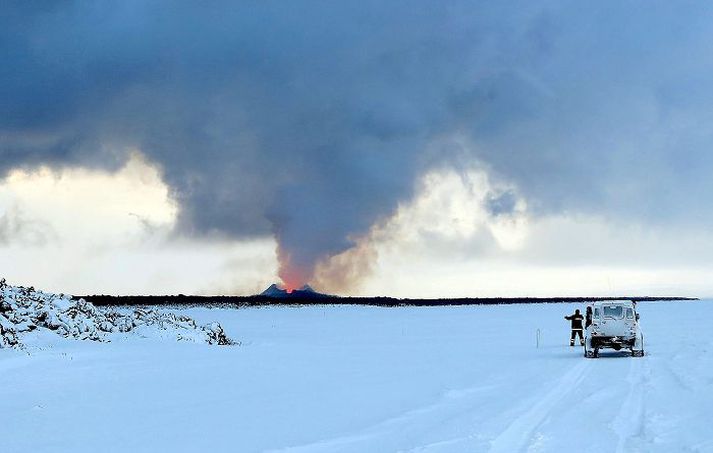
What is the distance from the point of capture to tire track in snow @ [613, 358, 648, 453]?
431 inches

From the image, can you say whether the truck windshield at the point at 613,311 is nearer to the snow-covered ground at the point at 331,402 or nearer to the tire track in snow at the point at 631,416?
the snow-covered ground at the point at 331,402

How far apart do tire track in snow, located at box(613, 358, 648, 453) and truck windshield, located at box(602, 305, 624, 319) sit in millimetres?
10492

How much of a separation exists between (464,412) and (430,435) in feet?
8.88

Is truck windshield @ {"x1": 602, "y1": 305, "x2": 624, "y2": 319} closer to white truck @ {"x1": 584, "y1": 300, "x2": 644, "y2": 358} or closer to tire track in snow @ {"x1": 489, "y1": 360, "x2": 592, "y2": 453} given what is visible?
white truck @ {"x1": 584, "y1": 300, "x2": 644, "y2": 358}

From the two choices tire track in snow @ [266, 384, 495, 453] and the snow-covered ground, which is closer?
tire track in snow @ [266, 384, 495, 453]

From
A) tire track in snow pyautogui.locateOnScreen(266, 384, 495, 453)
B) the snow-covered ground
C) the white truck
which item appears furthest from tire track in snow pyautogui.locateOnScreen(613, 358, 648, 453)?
the white truck

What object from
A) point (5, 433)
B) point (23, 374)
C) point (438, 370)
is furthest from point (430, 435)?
point (438, 370)

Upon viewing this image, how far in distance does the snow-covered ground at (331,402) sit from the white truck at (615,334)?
2701 mm

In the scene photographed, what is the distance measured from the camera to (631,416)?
42.4ft

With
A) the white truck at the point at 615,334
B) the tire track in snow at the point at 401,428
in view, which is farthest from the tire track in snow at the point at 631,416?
the white truck at the point at 615,334

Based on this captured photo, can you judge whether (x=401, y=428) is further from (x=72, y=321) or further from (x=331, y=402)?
(x=72, y=321)

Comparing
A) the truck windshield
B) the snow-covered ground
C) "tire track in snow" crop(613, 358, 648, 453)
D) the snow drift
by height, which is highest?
the truck windshield

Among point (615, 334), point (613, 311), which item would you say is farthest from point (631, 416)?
point (613, 311)

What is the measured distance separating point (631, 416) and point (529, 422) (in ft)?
6.62
